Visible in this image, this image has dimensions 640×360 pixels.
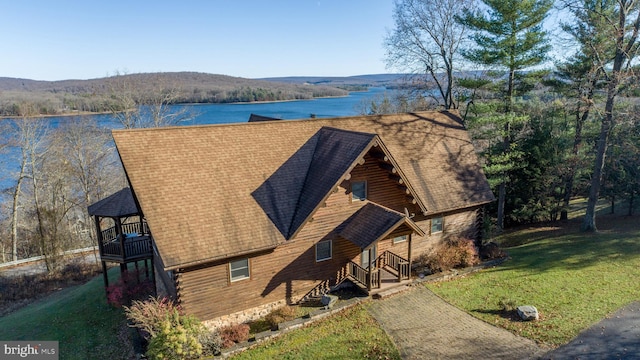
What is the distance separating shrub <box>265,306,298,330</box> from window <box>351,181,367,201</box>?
5781mm

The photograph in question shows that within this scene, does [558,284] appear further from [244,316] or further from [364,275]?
[244,316]

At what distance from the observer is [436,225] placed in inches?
821

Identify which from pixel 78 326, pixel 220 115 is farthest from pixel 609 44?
pixel 220 115

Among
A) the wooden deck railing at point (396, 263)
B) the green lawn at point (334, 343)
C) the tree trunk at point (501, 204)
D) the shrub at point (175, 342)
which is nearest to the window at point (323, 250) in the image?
the green lawn at point (334, 343)

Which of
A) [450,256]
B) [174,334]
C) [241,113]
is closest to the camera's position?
[174,334]

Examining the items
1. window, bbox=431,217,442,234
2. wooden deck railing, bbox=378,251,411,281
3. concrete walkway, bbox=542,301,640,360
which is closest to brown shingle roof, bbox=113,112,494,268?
window, bbox=431,217,442,234

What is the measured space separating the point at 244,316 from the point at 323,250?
447 centimetres

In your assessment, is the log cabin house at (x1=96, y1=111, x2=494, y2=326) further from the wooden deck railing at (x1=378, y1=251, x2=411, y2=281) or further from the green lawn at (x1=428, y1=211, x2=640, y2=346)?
the green lawn at (x1=428, y1=211, x2=640, y2=346)

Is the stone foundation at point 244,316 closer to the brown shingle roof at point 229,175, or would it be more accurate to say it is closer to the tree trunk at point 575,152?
the brown shingle roof at point 229,175

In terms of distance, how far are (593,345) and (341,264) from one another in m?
9.93

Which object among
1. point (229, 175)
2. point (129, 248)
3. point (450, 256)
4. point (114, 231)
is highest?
point (229, 175)

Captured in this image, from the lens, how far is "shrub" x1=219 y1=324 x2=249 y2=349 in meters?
14.0

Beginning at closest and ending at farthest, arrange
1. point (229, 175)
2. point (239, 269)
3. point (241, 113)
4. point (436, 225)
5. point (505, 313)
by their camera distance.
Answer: point (239, 269)
point (505, 313)
point (229, 175)
point (436, 225)
point (241, 113)

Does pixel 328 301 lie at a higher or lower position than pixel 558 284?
higher
